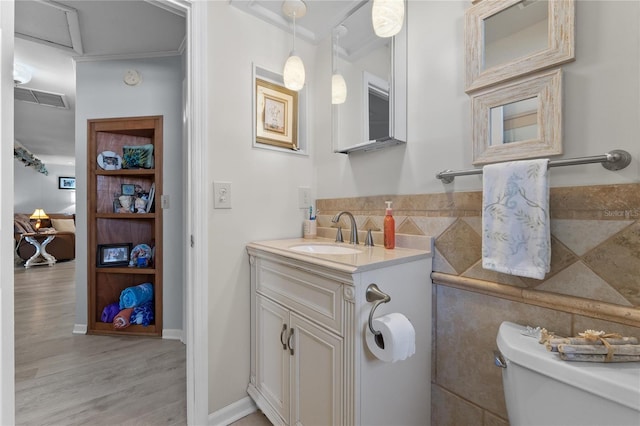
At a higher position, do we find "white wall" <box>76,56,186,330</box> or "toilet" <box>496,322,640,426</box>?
"white wall" <box>76,56,186,330</box>

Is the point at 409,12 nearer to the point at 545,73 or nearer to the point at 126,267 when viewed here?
the point at 545,73

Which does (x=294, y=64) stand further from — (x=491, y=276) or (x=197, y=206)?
(x=491, y=276)

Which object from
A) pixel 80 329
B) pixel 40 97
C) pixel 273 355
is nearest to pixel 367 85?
pixel 273 355

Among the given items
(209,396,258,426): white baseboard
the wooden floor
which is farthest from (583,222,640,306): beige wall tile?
the wooden floor

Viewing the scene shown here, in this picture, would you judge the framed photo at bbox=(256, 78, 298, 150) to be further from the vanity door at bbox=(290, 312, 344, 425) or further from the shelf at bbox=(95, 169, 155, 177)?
the shelf at bbox=(95, 169, 155, 177)

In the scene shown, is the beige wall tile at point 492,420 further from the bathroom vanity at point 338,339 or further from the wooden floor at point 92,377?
the wooden floor at point 92,377

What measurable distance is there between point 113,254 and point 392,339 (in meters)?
2.74

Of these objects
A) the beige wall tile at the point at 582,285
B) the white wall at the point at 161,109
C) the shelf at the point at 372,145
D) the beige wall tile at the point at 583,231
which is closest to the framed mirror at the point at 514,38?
the shelf at the point at 372,145

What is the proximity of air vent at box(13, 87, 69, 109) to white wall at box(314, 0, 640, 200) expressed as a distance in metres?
3.85

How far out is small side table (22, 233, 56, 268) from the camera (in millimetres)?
5218

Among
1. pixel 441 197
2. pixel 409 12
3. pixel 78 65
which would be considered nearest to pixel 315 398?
pixel 441 197

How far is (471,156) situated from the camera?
1.06 m

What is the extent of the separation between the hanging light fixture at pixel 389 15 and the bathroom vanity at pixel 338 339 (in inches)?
36.6

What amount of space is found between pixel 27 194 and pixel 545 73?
1048cm
